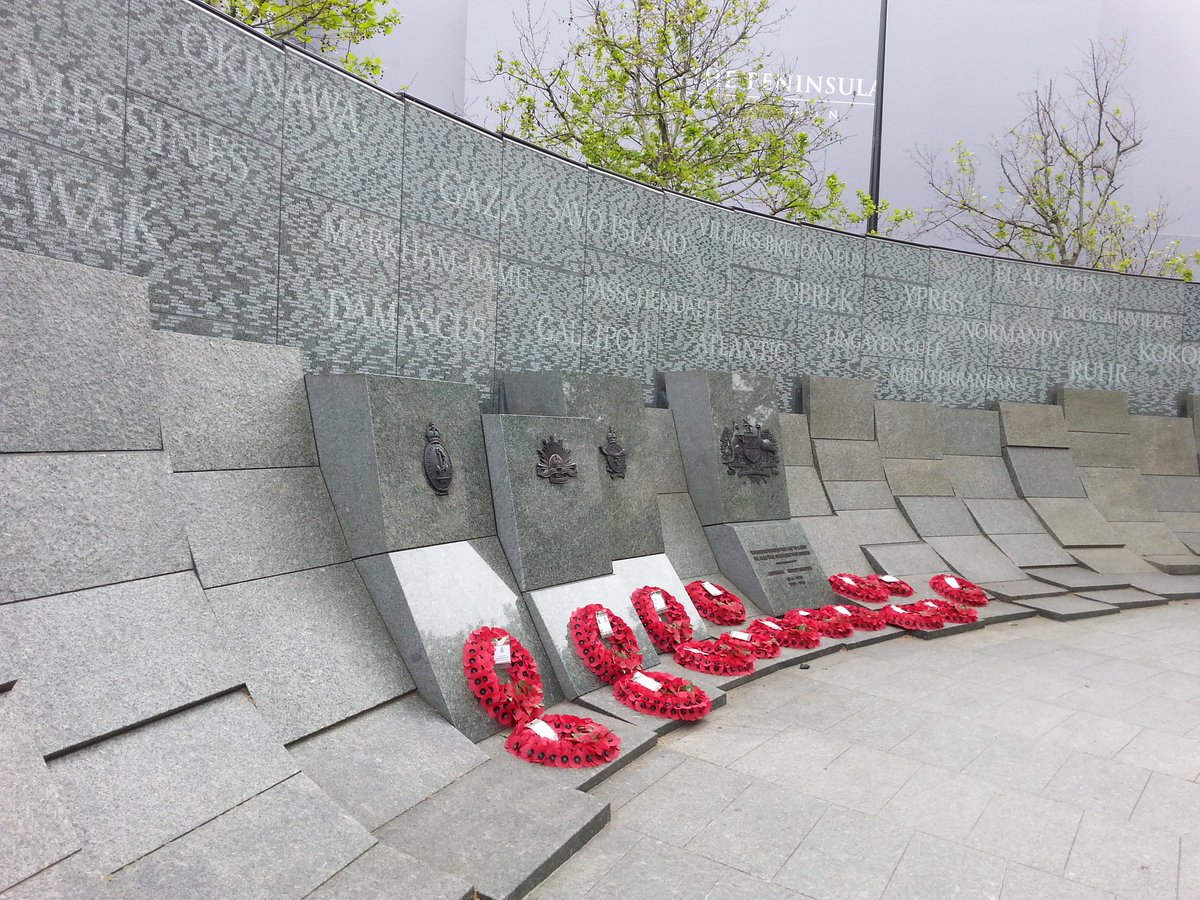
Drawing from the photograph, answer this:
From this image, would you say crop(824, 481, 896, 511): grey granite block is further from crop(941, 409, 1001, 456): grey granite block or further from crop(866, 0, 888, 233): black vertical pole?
crop(866, 0, 888, 233): black vertical pole

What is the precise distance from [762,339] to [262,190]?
5053 mm

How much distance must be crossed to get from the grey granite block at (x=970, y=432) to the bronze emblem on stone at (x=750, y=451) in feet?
10.5

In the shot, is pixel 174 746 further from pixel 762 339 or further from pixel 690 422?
pixel 762 339

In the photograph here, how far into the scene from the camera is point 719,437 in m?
6.70

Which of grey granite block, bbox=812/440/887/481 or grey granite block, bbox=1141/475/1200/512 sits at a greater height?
grey granite block, bbox=812/440/887/481

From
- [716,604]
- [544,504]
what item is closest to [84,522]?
[544,504]

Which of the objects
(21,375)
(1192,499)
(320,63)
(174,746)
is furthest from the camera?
(1192,499)

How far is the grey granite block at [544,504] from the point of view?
455 cm

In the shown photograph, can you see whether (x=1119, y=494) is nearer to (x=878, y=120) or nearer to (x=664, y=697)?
(x=664, y=697)

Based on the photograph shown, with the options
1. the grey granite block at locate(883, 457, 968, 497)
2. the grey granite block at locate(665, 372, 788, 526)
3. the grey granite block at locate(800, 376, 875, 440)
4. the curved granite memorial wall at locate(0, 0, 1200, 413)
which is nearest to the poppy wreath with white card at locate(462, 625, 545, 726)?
the curved granite memorial wall at locate(0, 0, 1200, 413)

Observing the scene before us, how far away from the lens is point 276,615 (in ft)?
11.6

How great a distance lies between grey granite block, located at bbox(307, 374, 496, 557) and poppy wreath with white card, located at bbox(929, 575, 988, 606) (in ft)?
15.2

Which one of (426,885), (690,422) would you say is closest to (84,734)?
(426,885)

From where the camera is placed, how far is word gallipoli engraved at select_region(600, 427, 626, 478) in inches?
222
